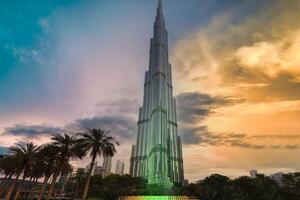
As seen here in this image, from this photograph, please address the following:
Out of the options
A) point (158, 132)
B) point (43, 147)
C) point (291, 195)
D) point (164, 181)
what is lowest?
point (291, 195)

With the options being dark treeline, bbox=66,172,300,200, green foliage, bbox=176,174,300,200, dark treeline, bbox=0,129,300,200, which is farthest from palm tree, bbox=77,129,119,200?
green foliage, bbox=176,174,300,200

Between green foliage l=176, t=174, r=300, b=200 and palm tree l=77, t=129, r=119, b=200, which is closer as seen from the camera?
palm tree l=77, t=129, r=119, b=200

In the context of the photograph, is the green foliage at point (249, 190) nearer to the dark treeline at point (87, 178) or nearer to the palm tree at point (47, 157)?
the dark treeline at point (87, 178)

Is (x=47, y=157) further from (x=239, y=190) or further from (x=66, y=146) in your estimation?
(x=239, y=190)

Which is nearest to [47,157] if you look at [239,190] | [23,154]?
[23,154]

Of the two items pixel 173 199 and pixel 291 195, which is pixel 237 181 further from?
pixel 173 199

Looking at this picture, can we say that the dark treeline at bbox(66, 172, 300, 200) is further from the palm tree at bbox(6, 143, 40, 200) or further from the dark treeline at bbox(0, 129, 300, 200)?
the palm tree at bbox(6, 143, 40, 200)

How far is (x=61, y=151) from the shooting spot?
38.9 m

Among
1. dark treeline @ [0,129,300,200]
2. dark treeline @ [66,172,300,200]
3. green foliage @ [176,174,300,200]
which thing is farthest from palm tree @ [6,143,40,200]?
green foliage @ [176,174,300,200]

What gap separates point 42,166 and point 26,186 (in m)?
70.5

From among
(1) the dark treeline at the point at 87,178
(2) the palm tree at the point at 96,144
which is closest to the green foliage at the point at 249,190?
(1) the dark treeline at the point at 87,178

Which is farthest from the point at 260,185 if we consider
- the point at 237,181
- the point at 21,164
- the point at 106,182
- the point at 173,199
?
the point at 21,164

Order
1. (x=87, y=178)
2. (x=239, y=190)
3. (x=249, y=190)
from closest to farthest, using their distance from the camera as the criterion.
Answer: (x=87, y=178)
(x=249, y=190)
(x=239, y=190)

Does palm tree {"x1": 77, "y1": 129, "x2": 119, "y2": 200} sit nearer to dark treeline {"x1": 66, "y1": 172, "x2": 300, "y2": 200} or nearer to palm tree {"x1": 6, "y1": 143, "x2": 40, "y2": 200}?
palm tree {"x1": 6, "y1": 143, "x2": 40, "y2": 200}
